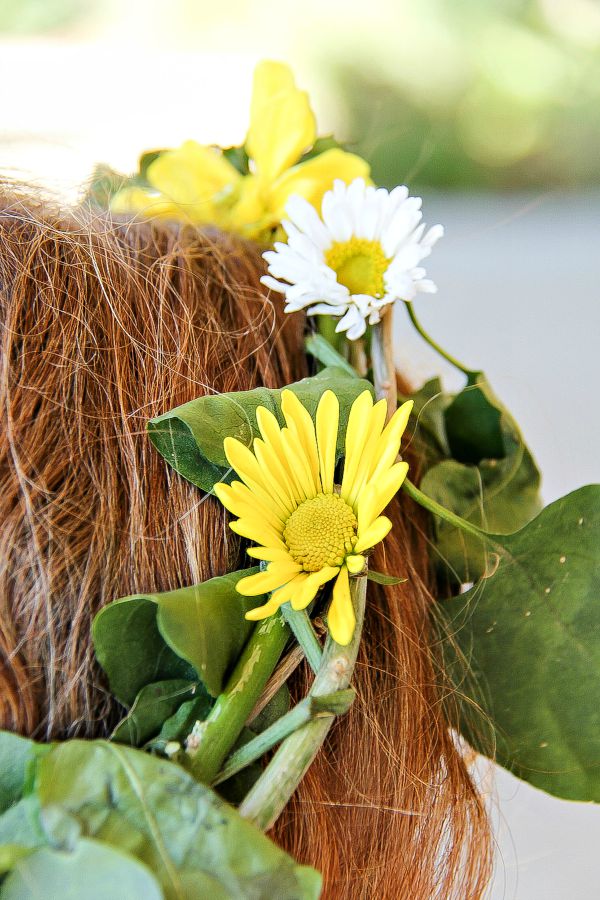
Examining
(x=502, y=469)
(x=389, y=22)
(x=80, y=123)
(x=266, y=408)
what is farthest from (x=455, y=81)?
(x=266, y=408)

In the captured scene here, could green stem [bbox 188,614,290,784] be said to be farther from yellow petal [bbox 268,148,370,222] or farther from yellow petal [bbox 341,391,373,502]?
yellow petal [bbox 268,148,370,222]

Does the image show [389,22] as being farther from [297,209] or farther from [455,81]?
[297,209]

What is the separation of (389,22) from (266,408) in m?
1.52

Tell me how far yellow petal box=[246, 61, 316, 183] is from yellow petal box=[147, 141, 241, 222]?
3 cm

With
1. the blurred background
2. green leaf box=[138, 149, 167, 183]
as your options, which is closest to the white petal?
green leaf box=[138, 149, 167, 183]

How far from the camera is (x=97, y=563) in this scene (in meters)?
0.29

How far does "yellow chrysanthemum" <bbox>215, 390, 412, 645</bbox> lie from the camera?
0.26 m

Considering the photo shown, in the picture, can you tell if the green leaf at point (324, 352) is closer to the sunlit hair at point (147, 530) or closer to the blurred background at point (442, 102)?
the sunlit hair at point (147, 530)

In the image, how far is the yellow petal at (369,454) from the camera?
0.90 ft

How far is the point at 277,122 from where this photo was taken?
0.42 m

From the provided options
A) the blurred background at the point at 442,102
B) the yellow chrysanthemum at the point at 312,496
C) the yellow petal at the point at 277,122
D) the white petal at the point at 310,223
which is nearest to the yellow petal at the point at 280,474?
the yellow chrysanthemum at the point at 312,496

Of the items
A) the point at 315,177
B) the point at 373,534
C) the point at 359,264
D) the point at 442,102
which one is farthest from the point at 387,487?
the point at 442,102

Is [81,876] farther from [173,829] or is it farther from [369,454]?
[369,454]

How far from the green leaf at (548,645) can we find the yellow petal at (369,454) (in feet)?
0.32
